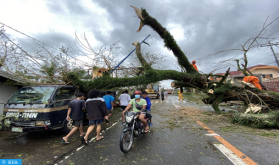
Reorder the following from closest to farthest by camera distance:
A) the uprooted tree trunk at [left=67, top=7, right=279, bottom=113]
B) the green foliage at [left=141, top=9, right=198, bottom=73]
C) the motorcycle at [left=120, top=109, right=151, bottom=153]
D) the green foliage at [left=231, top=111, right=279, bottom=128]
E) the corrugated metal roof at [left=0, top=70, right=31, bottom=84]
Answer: the motorcycle at [left=120, top=109, right=151, bottom=153], the green foliage at [left=231, top=111, right=279, bottom=128], the corrugated metal roof at [left=0, top=70, right=31, bottom=84], the uprooted tree trunk at [left=67, top=7, right=279, bottom=113], the green foliage at [left=141, top=9, right=198, bottom=73]

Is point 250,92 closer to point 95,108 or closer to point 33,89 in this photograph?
point 95,108

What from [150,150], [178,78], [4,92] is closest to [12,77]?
[4,92]

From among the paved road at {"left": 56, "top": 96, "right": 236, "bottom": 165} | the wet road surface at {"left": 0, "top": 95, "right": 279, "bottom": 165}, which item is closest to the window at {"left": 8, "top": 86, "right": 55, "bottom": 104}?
the wet road surface at {"left": 0, "top": 95, "right": 279, "bottom": 165}

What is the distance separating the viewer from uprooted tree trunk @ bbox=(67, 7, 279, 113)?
6847mm

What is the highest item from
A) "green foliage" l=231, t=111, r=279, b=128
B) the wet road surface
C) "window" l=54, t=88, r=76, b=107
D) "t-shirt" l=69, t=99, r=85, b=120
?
"window" l=54, t=88, r=76, b=107

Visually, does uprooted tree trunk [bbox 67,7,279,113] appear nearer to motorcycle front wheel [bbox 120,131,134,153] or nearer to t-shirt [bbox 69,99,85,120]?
t-shirt [bbox 69,99,85,120]

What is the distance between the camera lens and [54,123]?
437 centimetres

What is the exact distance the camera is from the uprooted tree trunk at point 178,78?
685 centimetres

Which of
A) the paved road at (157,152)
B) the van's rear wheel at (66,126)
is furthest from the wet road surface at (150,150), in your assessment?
the van's rear wheel at (66,126)

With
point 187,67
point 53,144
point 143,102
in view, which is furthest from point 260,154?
point 187,67

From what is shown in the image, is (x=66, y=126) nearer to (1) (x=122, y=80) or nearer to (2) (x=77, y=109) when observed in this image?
(2) (x=77, y=109)

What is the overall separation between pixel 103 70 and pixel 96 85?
963 millimetres

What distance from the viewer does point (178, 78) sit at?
26.2 ft

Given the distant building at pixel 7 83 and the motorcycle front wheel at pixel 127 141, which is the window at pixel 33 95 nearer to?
the distant building at pixel 7 83
